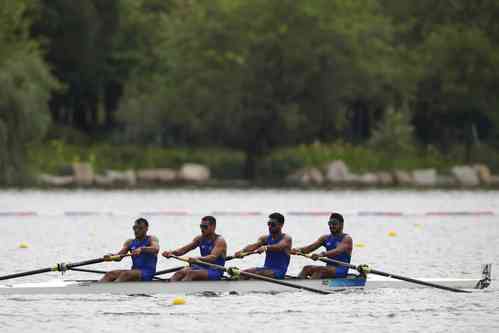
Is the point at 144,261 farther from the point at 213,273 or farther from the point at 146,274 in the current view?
the point at 213,273

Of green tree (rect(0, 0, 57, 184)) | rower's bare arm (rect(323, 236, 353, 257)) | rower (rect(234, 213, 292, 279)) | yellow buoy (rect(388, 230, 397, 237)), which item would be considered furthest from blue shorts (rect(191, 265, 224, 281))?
green tree (rect(0, 0, 57, 184))

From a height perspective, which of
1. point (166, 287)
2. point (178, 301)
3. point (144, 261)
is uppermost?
point (144, 261)

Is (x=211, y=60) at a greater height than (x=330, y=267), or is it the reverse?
(x=211, y=60)

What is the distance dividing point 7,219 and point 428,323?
3061 cm

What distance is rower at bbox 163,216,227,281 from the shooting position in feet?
88.0

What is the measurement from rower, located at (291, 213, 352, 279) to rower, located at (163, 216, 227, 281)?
1623 mm

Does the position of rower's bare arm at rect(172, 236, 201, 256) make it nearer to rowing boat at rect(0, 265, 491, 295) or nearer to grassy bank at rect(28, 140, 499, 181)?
rowing boat at rect(0, 265, 491, 295)

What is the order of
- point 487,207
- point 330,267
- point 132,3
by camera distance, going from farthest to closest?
point 132,3 → point 487,207 → point 330,267

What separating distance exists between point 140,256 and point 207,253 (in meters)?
1.32

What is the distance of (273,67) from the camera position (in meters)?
83.6

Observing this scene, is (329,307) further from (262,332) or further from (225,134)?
(225,134)

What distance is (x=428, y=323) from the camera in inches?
949

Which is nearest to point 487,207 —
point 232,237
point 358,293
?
point 232,237

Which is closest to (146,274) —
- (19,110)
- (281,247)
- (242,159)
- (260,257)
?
(281,247)
